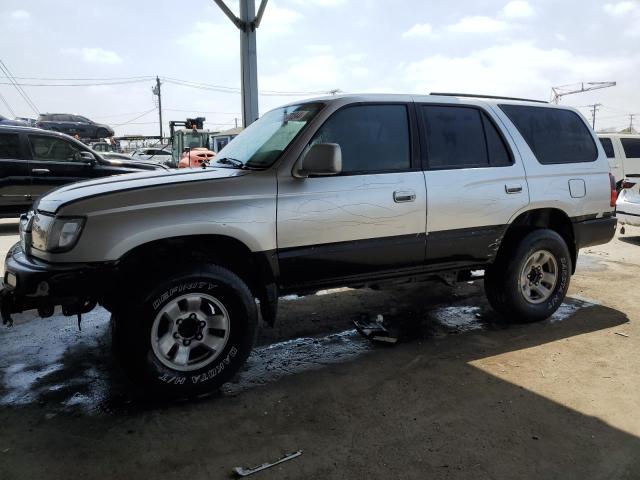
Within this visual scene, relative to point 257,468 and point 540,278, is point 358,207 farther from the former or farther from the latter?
point 540,278

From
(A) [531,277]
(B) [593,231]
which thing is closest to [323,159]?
(A) [531,277]

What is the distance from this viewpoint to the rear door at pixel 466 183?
12.6 feet

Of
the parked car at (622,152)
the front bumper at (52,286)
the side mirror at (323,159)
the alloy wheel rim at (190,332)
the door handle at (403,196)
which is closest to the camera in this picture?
the front bumper at (52,286)

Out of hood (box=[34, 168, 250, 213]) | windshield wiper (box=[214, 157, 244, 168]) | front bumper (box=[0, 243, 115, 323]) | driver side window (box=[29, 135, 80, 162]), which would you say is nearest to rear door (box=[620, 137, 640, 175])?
windshield wiper (box=[214, 157, 244, 168])

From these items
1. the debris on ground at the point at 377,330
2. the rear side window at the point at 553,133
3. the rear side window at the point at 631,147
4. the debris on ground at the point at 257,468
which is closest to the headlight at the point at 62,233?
the debris on ground at the point at 257,468

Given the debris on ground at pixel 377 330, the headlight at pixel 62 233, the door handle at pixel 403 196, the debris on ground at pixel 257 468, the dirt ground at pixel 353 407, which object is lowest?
the debris on ground at pixel 257 468

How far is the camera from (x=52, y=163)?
9.11 meters

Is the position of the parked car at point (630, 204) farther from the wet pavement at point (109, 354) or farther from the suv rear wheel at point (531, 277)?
the suv rear wheel at point (531, 277)

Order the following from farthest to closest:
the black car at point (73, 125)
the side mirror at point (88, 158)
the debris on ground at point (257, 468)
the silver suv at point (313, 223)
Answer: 1. the black car at point (73, 125)
2. the side mirror at point (88, 158)
3. the silver suv at point (313, 223)
4. the debris on ground at point (257, 468)

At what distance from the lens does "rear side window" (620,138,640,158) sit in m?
12.2

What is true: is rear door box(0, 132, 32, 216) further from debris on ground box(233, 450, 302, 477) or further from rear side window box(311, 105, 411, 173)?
debris on ground box(233, 450, 302, 477)

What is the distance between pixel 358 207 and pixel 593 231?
255 centimetres

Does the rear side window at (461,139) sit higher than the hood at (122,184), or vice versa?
the rear side window at (461,139)

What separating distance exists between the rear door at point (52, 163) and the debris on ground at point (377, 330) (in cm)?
710
